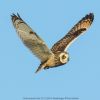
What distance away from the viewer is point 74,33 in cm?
2564

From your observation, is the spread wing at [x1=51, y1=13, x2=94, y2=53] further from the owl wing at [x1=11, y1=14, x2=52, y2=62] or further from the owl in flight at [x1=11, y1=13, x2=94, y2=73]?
the owl wing at [x1=11, y1=14, x2=52, y2=62]

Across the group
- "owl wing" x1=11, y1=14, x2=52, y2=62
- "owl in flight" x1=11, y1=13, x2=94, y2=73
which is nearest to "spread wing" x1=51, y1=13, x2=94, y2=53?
"owl in flight" x1=11, y1=13, x2=94, y2=73

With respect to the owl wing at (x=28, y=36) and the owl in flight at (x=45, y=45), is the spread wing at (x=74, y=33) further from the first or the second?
the owl wing at (x=28, y=36)

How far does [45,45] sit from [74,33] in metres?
3.40

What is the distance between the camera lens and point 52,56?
2338 cm

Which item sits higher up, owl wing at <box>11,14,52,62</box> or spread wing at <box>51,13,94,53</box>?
spread wing at <box>51,13,94,53</box>

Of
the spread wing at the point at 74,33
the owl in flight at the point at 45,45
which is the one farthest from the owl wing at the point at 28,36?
the spread wing at the point at 74,33

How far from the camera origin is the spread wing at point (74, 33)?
2465 centimetres

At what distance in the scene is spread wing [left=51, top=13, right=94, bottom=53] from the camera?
2465cm

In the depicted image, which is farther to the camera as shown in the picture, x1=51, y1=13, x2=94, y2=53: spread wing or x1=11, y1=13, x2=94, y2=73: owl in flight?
x1=51, y1=13, x2=94, y2=53: spread wing

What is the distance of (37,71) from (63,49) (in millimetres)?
1810

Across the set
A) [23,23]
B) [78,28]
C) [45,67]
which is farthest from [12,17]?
[78,28]

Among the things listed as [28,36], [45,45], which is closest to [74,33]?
[45,45]

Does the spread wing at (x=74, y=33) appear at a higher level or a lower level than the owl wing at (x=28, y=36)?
higher
